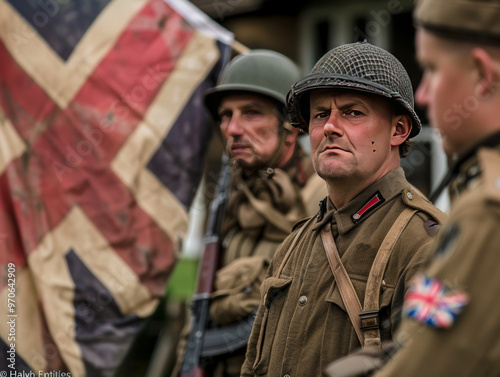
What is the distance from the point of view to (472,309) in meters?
1.46

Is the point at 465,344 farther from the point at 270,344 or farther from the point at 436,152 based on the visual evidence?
the point at 436,152

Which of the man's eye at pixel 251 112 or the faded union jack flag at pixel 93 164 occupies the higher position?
the man's eye at pixel 251 112

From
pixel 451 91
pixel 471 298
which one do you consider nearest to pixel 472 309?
pixel 471 298

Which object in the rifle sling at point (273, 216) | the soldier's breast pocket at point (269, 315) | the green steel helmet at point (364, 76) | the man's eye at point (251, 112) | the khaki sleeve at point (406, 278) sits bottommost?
the rifle sling at point (273, 216)

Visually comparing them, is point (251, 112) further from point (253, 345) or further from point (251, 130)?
point (253, 345)

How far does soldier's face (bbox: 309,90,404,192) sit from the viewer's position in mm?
2689

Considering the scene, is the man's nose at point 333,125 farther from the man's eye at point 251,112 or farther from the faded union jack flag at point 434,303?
the man's eye at point 251,112

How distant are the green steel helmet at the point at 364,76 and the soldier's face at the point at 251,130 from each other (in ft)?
4.37

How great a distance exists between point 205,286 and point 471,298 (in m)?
3.44

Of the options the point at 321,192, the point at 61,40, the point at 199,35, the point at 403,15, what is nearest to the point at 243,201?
the point at 321,192

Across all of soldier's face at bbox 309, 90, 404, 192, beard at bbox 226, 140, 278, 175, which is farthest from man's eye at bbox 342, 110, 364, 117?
beard at bbox 226, 140, 278, 175

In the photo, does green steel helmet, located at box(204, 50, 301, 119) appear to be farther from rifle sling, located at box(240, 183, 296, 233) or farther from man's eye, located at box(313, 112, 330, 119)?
man's eye, located at box(313, 112, 330, 119)

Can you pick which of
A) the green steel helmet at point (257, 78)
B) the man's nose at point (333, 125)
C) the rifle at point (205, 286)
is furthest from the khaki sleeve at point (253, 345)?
the green steel helmet at point (257, 78)

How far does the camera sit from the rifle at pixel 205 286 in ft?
15.2
